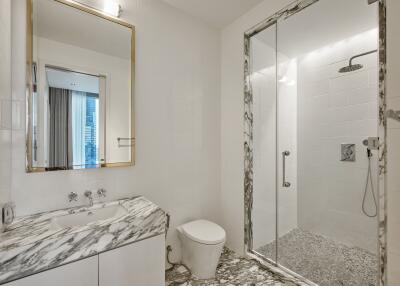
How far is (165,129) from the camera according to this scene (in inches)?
74.2

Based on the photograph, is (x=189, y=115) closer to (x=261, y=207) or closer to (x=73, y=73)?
(x=73, y=73)

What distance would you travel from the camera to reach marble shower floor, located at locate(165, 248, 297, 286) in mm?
1702

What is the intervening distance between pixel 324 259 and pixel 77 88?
2.55 m

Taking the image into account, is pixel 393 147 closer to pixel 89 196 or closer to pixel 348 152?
pixel 348 152

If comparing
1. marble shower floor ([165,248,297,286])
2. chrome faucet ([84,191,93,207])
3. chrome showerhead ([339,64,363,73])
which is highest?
chrome showerhead ([339,64,363,73])

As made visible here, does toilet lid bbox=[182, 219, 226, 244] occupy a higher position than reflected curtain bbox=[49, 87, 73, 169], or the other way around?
reflected curtain bbox=[49, 87, 73, 169]

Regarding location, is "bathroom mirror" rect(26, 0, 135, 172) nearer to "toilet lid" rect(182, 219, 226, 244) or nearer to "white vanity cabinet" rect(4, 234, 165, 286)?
"white vanity cabinet" rect(4, 234, 165, 286)

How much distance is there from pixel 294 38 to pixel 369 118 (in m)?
1.01

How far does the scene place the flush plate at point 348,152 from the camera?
1.77m

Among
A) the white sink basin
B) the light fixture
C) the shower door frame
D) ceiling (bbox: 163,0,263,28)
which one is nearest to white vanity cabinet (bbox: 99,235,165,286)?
the white sink basin

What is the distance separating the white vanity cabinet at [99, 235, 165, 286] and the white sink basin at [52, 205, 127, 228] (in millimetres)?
230

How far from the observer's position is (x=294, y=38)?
199 centimetres

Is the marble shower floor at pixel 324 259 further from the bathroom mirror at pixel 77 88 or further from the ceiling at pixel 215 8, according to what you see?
the ceiling at pixel 215 8

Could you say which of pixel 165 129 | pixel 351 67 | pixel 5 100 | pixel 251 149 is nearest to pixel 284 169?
pixel 251 149
